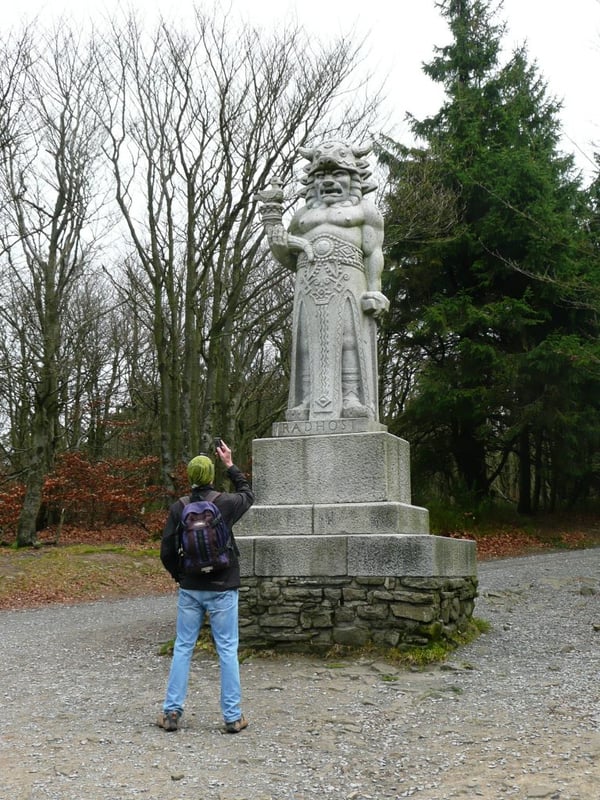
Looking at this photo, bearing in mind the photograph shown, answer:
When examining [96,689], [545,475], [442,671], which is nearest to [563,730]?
[442,671]

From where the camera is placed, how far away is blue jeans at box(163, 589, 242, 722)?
4777 millimetres

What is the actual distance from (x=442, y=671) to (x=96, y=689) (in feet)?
A: 8.90

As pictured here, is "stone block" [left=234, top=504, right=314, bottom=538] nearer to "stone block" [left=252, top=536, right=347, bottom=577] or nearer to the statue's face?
"stone block" [left=252, top=536, right=347, bottom=577]

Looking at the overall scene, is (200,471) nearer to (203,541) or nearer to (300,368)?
(203,541)

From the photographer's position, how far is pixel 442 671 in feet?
20.8

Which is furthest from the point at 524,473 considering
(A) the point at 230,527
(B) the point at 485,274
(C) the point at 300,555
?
(A) the point at 230,527

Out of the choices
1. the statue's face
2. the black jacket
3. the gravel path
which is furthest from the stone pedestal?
the statue's face

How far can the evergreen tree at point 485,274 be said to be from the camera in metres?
18.3

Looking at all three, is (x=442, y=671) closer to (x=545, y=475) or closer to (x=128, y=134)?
(x=128, y=134)

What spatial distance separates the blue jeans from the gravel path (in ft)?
0.65

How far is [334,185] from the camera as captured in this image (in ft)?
27.0

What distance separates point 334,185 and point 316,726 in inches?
211

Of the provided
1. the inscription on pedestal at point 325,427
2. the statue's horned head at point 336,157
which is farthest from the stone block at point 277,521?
the statue's horned head at point 336,157

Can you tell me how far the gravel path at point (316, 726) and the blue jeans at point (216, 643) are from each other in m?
0.20
